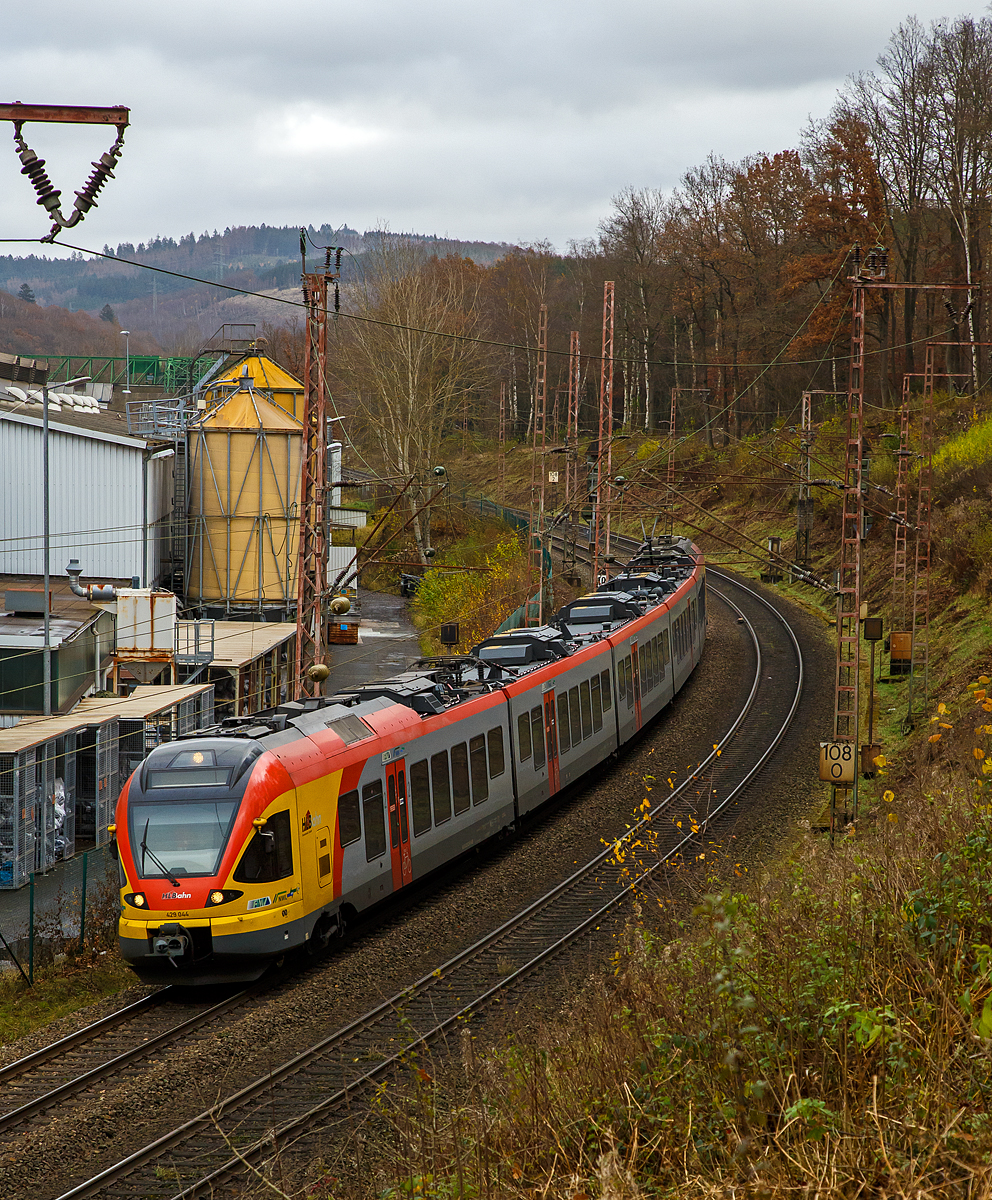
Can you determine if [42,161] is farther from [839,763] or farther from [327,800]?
[839,763]

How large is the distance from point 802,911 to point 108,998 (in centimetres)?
735

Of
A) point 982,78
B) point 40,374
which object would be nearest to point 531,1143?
point 40,374

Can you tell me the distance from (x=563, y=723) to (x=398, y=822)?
233 inches

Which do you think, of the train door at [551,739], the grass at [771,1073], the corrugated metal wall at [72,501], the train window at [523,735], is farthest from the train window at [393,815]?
the corrugated metal wall at [72,501]

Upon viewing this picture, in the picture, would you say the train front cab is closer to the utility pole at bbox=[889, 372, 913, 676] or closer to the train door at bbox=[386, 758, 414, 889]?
Answer: the train door at bbox=[386, 758, 414, 889]

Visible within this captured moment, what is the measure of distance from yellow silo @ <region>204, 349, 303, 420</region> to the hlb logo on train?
25.6 m

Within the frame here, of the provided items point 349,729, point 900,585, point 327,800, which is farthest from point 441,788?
point 900,585

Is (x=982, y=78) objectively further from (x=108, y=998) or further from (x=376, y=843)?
(x=108, y=998)

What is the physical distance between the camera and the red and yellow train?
11.6 metres

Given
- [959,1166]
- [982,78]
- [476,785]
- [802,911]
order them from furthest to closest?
[982,78], [476,785], [802,911], [959,1166]

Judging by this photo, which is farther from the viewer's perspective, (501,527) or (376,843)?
(501,527)

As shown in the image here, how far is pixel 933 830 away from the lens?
1040 centimetres

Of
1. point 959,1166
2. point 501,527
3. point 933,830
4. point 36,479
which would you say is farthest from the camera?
point 501,527

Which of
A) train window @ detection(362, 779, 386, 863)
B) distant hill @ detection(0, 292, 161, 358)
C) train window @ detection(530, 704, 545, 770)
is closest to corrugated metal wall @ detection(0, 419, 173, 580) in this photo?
train window @ detection(530, 704, 545, 770)
